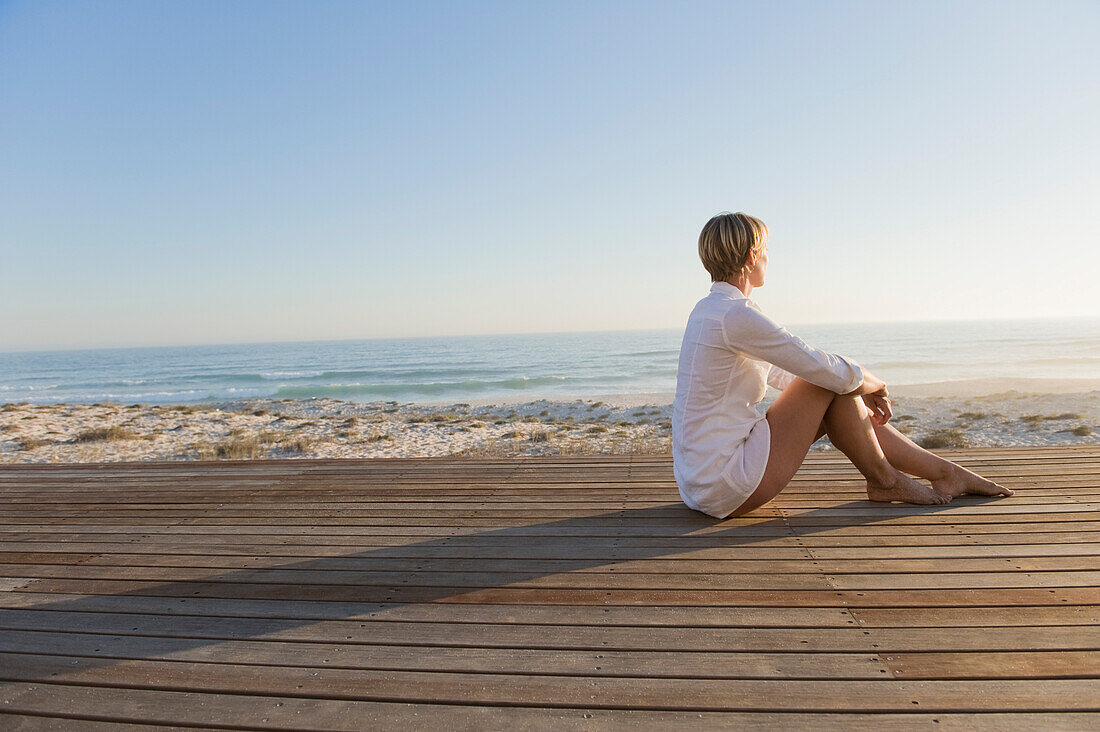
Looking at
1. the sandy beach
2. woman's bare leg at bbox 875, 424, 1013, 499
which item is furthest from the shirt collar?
the sandy beach

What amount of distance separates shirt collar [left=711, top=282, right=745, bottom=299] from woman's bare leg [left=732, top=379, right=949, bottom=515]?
0.45 metres

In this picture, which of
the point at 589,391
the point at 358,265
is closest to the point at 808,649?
the point at 589,391

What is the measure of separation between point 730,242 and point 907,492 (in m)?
1.37

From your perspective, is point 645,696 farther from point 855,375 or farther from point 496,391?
point 496,391

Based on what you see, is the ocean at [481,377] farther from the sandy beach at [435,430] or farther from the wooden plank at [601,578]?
the wooden plank at [601,578]

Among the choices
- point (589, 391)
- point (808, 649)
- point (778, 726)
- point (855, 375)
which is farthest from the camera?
point (589, 391)

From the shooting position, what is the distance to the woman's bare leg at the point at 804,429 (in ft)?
7.96

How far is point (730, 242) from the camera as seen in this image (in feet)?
7.73

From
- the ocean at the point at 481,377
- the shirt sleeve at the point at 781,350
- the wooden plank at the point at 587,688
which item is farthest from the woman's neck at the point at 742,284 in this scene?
the ocean at the point at 481,377

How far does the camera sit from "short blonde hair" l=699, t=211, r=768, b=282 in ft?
7.71

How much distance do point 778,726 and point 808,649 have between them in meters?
0.35

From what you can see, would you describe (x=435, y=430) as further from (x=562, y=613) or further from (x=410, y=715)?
(x=410, y=715)

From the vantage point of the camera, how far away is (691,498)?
8.52ft

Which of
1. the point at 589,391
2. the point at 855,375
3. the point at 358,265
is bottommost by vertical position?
the point at 589,391
